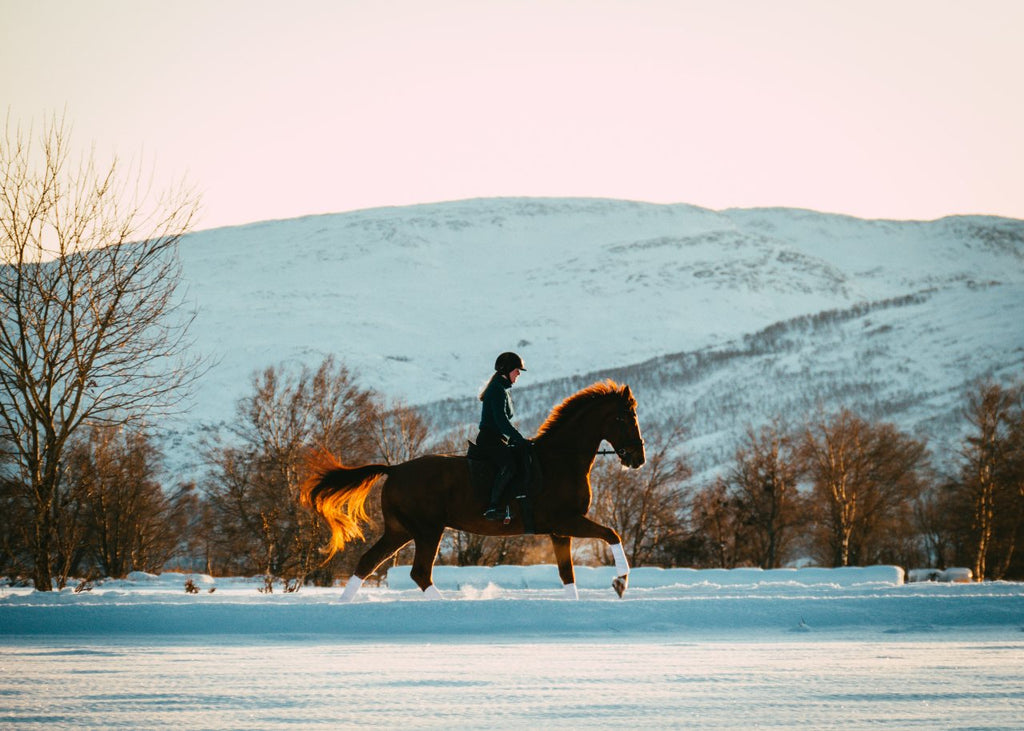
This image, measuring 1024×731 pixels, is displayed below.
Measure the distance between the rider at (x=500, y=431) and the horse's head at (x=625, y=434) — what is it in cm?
127

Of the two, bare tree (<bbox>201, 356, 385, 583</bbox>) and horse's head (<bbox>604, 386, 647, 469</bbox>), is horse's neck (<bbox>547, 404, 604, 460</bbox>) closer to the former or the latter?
horse's head (<bbox>604, 386, 647, 469</bbox>)

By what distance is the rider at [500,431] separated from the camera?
37.5ft

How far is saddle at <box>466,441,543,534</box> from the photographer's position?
37.6 ft

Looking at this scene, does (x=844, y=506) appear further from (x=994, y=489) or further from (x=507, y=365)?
(x=507, y=365)

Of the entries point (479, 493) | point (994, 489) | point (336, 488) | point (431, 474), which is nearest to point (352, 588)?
point (336, 488)

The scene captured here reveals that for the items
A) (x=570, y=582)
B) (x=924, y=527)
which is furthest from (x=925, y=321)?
(x=570, y=582)

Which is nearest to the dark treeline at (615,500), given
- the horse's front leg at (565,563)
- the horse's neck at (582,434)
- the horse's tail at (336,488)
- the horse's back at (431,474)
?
the horse's tail at (336,488)

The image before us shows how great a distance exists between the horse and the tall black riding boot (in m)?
0.20

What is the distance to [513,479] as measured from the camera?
11500mm

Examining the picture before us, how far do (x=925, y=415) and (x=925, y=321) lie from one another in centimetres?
4188

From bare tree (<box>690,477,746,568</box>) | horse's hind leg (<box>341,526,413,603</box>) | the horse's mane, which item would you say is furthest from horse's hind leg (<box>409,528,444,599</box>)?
bare tree (<box>690,477,746,568</box>)

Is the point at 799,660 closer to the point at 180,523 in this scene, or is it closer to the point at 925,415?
the point at 180,523

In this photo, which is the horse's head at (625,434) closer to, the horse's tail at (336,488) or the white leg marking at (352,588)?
the horse's tail at (336,488)

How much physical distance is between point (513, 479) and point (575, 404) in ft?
4.66
